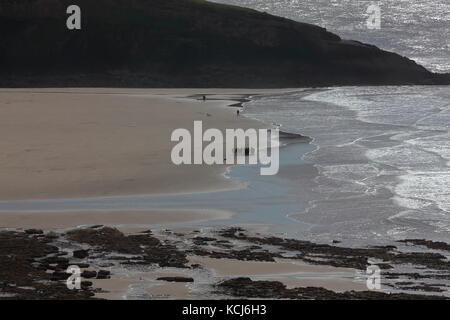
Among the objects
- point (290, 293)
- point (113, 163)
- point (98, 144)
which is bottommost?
point (290, 293)

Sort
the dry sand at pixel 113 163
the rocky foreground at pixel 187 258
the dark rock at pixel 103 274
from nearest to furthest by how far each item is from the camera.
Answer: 1. the rocky foreground at pixel 187 258
2. the dark rock at pixel 103 274
3. the dry sand at pixel 113 163

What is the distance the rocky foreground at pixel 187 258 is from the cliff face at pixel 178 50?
4566cm

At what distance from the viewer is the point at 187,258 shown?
1916 centimetres

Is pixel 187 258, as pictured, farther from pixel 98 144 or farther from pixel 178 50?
pixel 178 50

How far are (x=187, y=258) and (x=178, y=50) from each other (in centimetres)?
5281

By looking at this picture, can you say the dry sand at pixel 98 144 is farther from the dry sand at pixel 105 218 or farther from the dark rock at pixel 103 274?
the dark rock at pixel 103 274

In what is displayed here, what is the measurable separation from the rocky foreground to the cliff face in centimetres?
4566

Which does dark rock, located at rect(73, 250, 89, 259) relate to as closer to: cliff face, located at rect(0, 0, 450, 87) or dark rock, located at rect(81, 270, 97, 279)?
dark rock, located at rect(81, 270, 97, 279)

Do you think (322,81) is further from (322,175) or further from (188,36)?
(322,175)

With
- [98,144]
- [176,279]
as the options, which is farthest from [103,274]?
[98,144]

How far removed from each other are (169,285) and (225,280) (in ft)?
3.66

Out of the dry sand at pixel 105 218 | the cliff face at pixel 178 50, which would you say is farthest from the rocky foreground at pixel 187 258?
the cliff face at pixel 178 50

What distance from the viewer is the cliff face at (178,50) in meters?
68.0

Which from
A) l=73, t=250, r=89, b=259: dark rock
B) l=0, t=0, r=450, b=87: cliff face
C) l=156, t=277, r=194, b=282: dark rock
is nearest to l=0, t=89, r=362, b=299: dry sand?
l=156, t=277, r=194, b=282: dark rock
